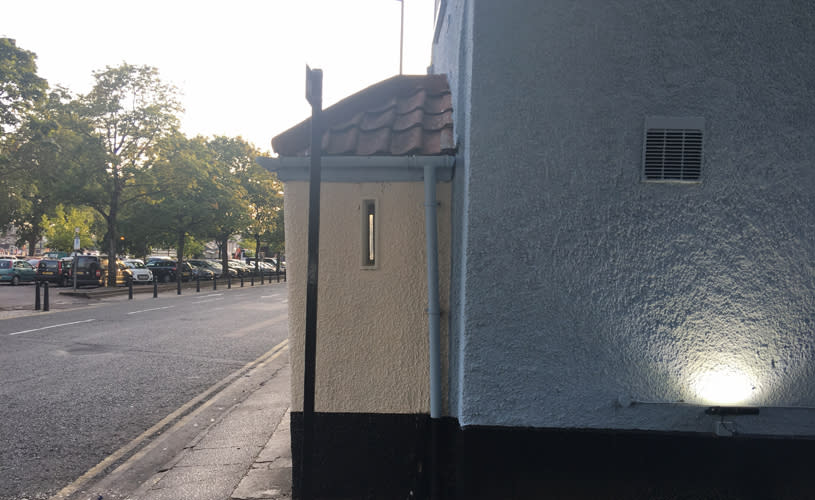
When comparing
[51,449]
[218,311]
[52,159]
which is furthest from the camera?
[52,159]

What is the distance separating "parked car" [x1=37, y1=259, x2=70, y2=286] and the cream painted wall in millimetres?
33556

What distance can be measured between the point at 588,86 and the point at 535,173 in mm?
678

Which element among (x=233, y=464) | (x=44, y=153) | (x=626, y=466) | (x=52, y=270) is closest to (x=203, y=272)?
(x=52, y=270)

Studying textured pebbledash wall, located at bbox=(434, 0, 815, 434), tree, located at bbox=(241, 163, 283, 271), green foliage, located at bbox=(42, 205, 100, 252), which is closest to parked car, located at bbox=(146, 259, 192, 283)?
tree, located at bbox=(241, 163, 283, 271)

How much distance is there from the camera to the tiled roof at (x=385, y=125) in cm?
412

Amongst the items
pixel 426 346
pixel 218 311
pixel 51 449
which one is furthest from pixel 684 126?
pixel 218 311

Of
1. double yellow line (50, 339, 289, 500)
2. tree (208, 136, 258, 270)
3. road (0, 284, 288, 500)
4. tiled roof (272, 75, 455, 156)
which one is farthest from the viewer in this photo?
tree (208, 136, 258, 270)

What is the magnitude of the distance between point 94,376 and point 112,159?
24.4m

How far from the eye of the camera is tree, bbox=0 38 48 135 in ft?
64.7

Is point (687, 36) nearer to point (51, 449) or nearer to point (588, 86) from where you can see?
point (588, 86)

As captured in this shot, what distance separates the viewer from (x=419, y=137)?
4.13 m

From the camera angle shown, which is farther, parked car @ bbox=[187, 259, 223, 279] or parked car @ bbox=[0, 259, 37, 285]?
parked car @ bbox=[187, 259, 223, 279]

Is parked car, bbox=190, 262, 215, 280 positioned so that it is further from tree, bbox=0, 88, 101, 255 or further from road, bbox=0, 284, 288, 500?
road, bbox=0, 284, 288, 500

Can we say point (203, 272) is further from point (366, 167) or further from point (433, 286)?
point (433, 286)
